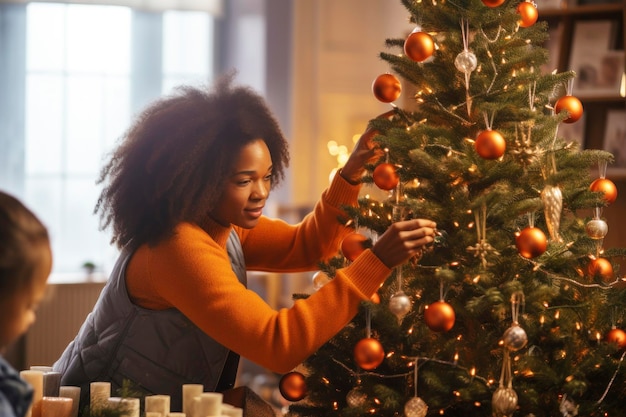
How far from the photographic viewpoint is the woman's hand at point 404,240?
1.83m

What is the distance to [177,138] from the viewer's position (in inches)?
79.7

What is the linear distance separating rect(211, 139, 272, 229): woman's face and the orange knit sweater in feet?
0.23

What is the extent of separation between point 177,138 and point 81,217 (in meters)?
3.59

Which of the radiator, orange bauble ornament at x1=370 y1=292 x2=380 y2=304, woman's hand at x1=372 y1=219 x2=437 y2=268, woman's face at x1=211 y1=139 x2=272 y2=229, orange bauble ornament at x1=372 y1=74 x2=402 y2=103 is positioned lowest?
the radiator

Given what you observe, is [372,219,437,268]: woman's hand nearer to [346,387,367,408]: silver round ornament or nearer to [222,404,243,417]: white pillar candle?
[346,387,367,408]: silver round ornament

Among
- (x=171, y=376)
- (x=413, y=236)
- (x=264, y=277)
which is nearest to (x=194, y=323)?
(x=171, y=376)

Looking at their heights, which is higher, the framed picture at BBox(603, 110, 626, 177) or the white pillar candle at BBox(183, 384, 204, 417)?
the framed picture at BBox(603, 110, 626, 177)

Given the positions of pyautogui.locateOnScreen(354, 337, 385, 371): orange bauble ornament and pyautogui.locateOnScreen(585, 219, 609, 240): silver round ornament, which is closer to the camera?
pyautogui.locateOnScreen(354, 337, 385, 371): orange bauble ornament

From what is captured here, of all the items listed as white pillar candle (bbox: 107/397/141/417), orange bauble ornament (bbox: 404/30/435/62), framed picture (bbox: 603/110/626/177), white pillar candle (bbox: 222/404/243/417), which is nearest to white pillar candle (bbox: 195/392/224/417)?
white pillar candle (bbox: 222/404/243/417)

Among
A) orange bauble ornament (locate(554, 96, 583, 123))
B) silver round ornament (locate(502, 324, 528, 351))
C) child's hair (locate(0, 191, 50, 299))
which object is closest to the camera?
child's hair (locate(0, 191, 50, 299))

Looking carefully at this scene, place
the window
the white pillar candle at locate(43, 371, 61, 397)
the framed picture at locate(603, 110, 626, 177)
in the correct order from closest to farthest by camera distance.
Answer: the white pillar candle at locate(43, 371, 61, 397) < the framed picture at locate(603, 110, 626, 177) < the window

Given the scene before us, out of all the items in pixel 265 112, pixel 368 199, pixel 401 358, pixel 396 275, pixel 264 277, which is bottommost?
pixel 264 277

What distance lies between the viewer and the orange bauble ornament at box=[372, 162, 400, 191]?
1.94 meters

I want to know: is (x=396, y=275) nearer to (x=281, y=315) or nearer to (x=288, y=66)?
(x=281, y=315)
